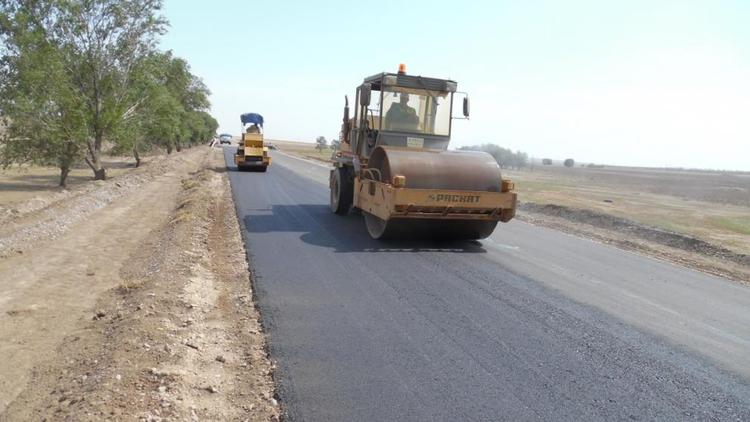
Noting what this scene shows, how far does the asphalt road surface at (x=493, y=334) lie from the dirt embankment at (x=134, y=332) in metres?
0.35

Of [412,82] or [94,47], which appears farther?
[94,47]

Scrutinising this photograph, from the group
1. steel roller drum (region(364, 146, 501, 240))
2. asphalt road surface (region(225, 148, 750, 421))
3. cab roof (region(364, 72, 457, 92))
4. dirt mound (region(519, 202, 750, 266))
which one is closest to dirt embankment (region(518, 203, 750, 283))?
dirt mound (region(519, 202, 750, 266))

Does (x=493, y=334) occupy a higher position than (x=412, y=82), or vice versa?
(x=412, y=82)

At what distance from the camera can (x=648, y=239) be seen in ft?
39.9

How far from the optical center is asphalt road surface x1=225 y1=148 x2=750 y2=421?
385 cm

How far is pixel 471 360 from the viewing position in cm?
451

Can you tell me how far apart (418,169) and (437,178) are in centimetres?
35

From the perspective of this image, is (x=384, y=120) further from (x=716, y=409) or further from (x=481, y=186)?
(x=716, y=409)

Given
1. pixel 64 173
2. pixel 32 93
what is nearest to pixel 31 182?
pixel 64 173

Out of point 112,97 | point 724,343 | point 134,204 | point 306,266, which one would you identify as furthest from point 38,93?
point 724,343

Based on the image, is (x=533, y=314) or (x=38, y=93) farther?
(x=38, y=93)

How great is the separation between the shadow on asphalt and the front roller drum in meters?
0.11

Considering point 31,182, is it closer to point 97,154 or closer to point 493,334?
point 97,154

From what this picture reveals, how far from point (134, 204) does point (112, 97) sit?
12.7 m
